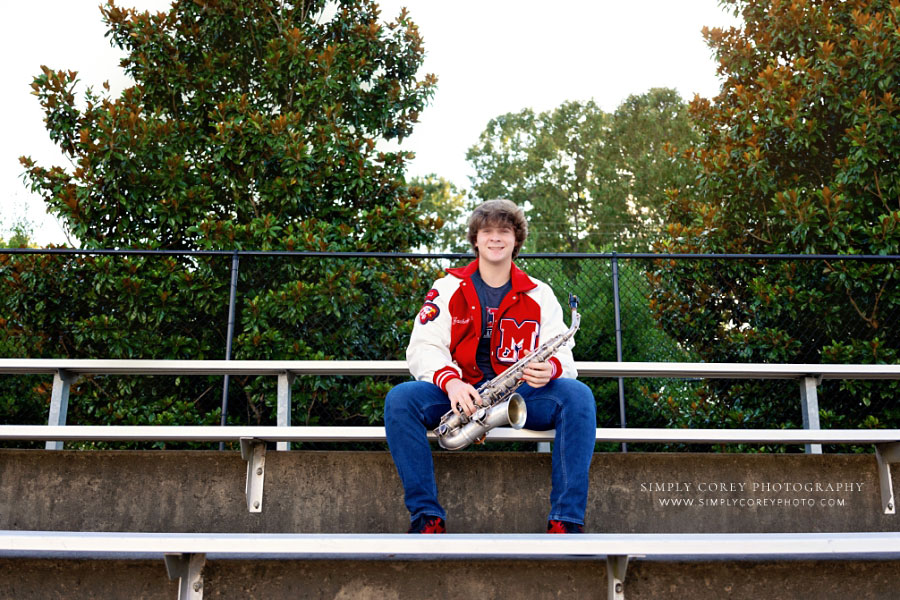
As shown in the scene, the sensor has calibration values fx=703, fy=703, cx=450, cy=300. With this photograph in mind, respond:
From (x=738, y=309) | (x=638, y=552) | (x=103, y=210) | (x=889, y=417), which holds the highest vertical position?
(x=103, y=210)

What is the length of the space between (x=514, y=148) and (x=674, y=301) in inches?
796

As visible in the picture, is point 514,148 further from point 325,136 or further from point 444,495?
point 444,495

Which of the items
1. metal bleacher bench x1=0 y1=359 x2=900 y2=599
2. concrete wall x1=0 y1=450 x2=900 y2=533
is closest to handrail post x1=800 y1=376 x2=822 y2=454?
concrete wall x1=0 y1=450 x2=900 y2=533

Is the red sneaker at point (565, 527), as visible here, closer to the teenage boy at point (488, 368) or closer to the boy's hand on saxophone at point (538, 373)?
the teenage boy at point (488, 368)

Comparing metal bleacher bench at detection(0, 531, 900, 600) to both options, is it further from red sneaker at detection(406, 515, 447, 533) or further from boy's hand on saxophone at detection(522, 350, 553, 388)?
boy's hand on saxophone at detection(522, 350, 553, 388)

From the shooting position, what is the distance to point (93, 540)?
6.64 ft

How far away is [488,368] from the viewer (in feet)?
10.1

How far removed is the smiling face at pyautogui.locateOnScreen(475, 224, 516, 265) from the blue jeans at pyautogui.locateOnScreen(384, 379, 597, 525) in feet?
2.01

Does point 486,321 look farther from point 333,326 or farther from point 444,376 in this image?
point 333,326

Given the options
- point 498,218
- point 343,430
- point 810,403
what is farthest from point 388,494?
point 810,403

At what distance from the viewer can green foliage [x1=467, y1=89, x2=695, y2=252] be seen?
20.6 meters

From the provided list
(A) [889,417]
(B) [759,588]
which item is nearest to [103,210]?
(B) [759,588]

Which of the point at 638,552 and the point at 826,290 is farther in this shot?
the point at 826,290

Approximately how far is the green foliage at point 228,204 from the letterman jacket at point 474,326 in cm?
261
